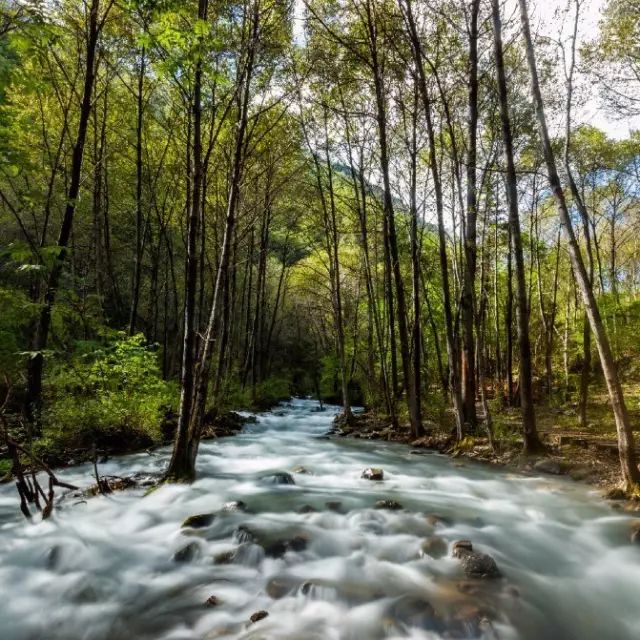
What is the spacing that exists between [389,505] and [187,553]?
2.61m

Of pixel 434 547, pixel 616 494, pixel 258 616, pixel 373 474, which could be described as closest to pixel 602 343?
pixel 616 494

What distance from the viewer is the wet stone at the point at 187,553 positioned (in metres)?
4.38

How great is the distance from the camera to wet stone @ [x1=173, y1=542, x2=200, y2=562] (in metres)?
4.38

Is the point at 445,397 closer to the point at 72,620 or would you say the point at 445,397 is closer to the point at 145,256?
the point at 72,620

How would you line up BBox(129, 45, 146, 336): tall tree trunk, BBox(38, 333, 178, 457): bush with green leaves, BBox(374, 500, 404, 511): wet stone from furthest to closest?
1. BBox(129, 45, 146, 336): tall tree trunk
2. BBox(38, 333, 178, 457): bush with green leaves
3. BBox(374, 500, 404, 511): wet stone

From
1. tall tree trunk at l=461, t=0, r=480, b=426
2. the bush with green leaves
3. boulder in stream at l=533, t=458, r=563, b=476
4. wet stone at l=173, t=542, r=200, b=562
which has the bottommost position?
wet stone at l=173, t=542, r=200, b=562

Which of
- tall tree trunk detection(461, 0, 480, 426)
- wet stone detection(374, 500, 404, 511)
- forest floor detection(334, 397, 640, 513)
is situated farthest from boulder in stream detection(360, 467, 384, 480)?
tall tree trunk detection(461, 0, 480, 426)

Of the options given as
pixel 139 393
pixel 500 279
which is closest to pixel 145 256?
pixel 139 393

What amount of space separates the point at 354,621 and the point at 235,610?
934 millimetres

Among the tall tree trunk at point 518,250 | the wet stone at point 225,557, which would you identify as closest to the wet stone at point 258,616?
the wet stone at point 225,557

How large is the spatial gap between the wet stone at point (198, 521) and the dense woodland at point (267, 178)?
1.28 m

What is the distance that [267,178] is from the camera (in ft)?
40.3

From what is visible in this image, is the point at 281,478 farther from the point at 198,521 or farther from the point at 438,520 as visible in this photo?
the point at 438,520

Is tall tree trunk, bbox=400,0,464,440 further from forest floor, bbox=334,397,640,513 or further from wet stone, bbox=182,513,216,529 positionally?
wet stone, bbox=182,513,216,529
